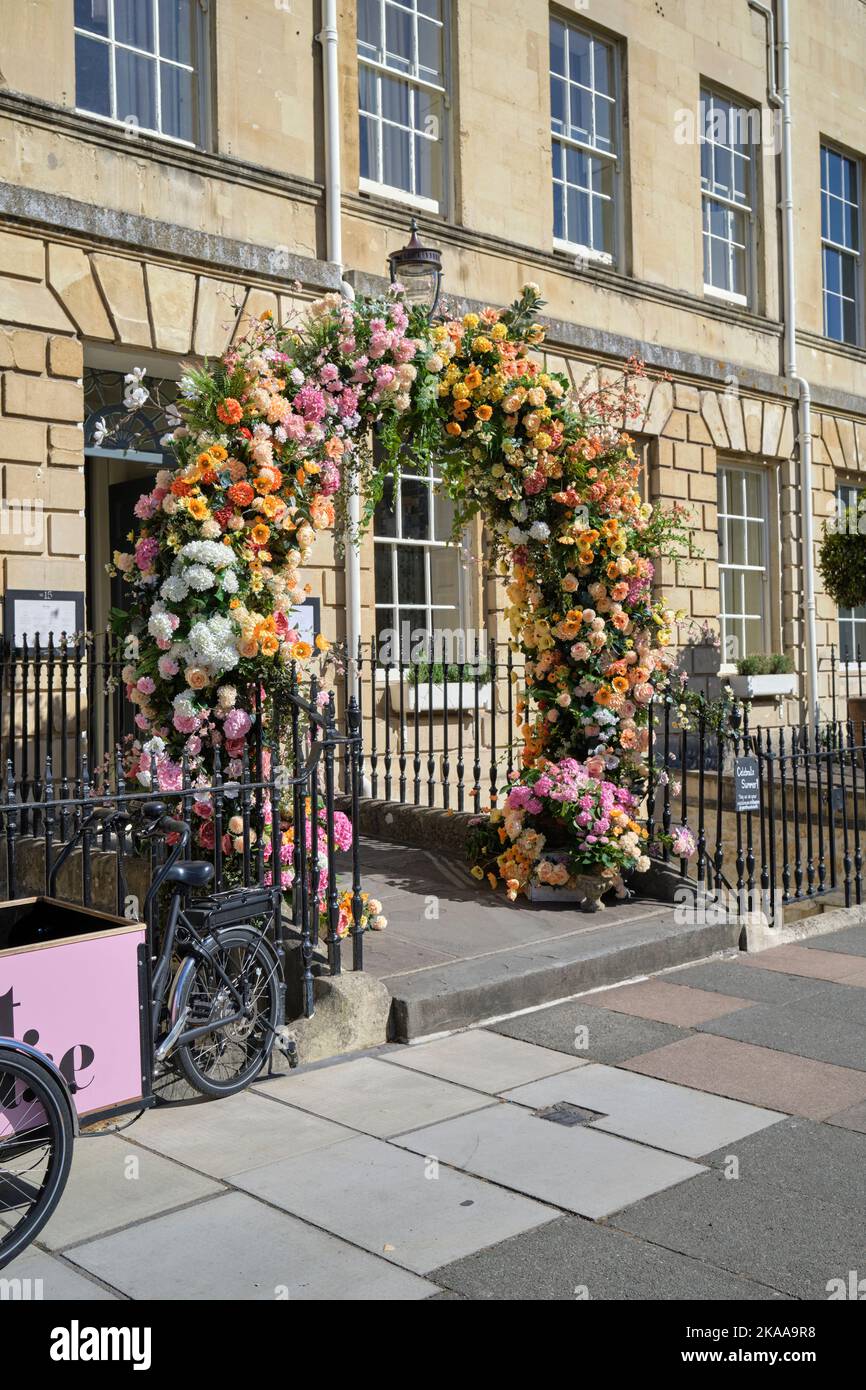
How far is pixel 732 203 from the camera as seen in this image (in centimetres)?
1606

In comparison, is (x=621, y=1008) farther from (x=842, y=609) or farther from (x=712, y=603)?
(x=842, y=609)

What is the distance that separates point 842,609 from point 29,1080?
16209 mm

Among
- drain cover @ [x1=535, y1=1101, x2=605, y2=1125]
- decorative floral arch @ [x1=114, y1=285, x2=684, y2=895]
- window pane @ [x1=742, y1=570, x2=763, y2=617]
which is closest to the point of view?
drain cover @ [x1=535, y1=1101, x2=605, y2=1125]

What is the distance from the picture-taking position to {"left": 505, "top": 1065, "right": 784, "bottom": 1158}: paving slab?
457 centimetres

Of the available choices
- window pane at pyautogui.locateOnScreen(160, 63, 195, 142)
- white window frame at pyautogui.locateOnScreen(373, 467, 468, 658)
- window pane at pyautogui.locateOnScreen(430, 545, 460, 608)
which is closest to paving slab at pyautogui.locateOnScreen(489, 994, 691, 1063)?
white window frame at pyautogui.locateOnScreen(373, 467, 468, 658)

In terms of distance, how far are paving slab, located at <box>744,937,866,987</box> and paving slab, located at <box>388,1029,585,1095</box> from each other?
200 cm

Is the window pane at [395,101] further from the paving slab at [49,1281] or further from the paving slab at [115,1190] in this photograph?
the paving slab at [49,1281]

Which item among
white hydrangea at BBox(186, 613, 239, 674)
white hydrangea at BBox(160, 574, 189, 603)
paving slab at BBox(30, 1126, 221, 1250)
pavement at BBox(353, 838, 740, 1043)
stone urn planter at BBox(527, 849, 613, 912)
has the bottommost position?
paving slab at BBox(30, 1126, 221, 1250)

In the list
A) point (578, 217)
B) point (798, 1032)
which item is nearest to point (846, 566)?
point (578, 217)

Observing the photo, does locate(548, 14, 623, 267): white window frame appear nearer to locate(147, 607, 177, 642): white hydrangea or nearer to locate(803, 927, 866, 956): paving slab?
locate(803, 927, 866, 956): paving slab

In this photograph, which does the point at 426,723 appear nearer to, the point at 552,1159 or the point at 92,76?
the point at 92,76

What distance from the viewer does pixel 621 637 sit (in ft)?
26.4
